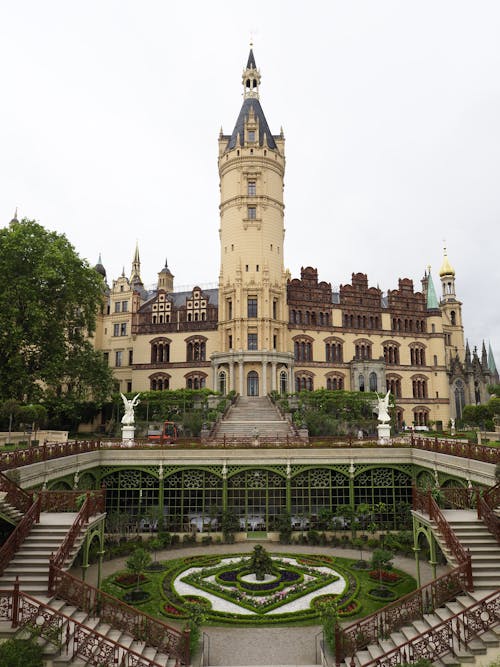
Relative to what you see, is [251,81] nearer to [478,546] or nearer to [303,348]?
[303,348]

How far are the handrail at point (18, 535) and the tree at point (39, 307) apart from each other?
19980 mm

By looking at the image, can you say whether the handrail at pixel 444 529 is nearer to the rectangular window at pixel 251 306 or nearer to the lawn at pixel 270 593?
the lawn at pixel 270 593

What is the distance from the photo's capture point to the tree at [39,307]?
3519 centimetres

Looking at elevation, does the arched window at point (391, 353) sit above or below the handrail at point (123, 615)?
above

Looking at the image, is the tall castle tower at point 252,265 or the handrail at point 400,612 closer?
the handrail at point 400,612

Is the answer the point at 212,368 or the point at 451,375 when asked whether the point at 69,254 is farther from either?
the point at 451,375

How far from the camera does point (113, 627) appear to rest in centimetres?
1474

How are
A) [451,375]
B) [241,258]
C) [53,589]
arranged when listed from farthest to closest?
[451,375], [241,258], [53,589]

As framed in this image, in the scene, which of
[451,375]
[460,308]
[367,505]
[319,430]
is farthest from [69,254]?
[460,308]

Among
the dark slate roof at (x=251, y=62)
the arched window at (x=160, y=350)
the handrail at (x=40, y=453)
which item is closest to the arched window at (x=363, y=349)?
the arched window at (x=160, y=350)

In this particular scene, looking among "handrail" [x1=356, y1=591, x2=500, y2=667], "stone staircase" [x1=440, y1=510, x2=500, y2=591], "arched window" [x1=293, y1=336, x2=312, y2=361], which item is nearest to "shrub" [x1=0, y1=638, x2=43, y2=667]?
"handrail" [x1=356, y1=591, x2=500, y2=667]

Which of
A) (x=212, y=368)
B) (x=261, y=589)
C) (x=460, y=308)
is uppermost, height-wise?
(x=460, y=308)

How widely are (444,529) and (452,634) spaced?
376 centimetres

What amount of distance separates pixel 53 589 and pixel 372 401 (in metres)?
41.6
